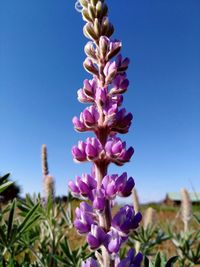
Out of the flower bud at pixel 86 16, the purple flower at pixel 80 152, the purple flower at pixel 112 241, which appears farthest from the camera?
the flower bud at pixel 86 16

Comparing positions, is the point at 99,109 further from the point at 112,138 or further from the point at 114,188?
the point at 114,188

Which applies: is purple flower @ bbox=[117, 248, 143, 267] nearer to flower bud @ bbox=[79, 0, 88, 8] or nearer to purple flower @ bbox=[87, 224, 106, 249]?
purple flower @ bbox=[87, 224, 106, 249]

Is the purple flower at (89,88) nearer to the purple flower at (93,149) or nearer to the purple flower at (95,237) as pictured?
the purple flower at (93,149)

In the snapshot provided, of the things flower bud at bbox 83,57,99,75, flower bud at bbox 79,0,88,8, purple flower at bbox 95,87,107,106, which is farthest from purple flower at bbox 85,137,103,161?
flower bud at bbox 79,0,88,8

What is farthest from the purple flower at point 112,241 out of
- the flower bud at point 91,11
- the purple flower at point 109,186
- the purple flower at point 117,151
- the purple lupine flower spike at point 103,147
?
the flower bud at point 91,11

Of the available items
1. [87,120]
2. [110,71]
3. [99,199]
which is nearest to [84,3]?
[110,71]

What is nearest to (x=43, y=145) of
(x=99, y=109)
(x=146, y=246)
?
(x=146, y=246)

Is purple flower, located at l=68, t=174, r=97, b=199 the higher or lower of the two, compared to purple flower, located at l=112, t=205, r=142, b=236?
higher

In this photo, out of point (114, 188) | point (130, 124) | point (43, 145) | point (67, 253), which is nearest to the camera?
point (114, 188)
